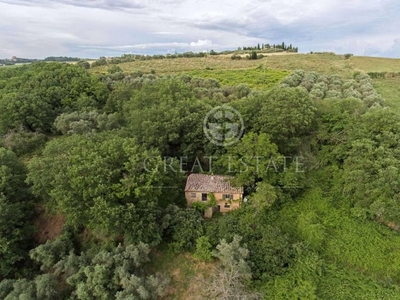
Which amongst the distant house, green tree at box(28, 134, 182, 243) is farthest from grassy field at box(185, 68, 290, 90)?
green tree at box(28, 134, 182, 243)

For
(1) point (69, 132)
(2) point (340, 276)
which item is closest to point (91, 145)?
(1) point (69, 132)

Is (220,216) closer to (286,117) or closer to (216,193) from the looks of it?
(216,193)

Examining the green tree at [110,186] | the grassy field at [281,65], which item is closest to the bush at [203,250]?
the green tree at [110,186]

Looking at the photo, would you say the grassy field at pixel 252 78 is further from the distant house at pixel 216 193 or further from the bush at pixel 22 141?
the bush at pixel 22 141

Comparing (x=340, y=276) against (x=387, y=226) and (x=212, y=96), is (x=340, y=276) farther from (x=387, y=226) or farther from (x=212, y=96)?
(x=212, y=96)

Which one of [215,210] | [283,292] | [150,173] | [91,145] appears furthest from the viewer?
[215,210]

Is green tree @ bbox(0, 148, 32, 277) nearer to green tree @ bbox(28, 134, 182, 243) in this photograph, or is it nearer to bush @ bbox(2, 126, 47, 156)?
green tree @ bbox(28, 134, 182, 243)
